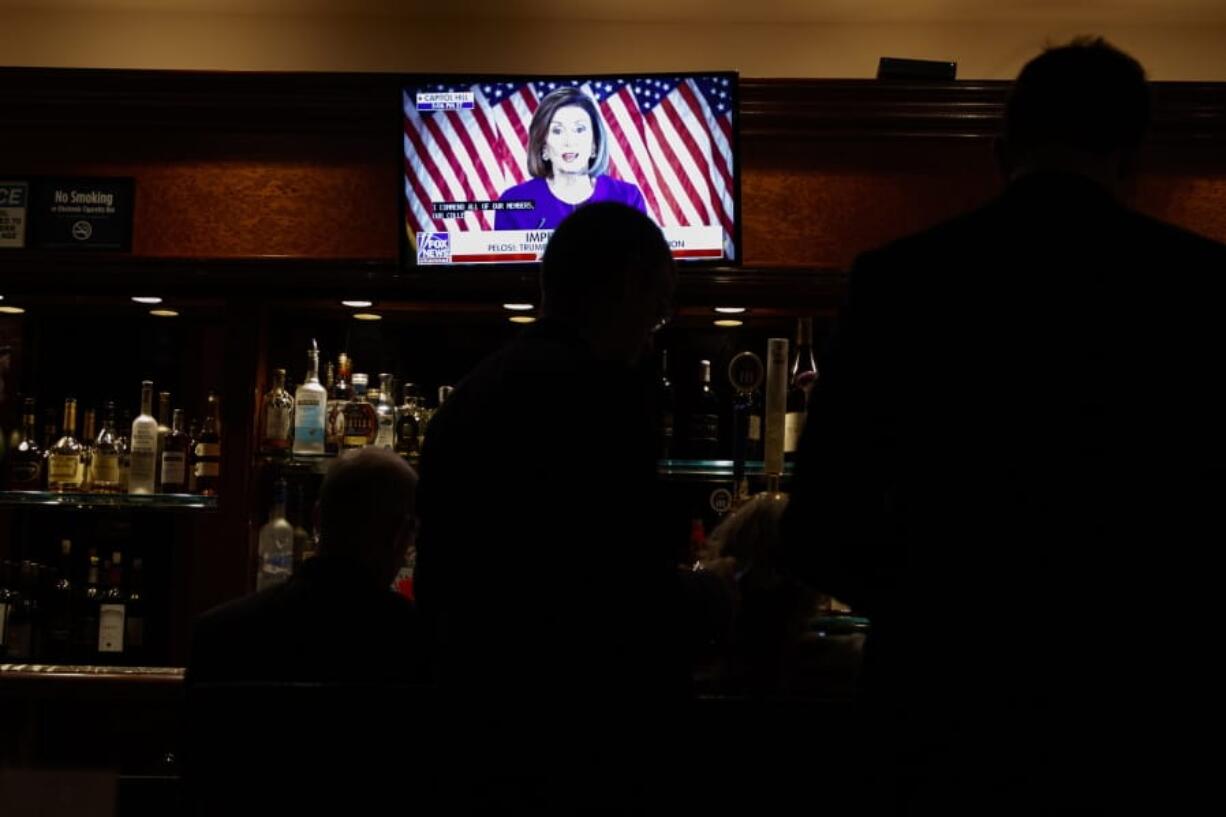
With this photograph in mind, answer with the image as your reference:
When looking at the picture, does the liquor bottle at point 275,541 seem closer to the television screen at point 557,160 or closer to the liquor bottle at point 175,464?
the liquor bottle at point 175,464

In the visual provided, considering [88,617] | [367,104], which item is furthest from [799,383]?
[88,617]

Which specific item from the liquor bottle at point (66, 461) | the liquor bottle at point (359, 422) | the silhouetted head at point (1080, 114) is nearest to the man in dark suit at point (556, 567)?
the silhouetted head at point (1080, 114)

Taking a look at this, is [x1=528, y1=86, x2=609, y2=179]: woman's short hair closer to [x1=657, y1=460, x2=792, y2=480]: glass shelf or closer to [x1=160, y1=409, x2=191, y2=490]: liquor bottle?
[x1=657, y1=460, x2=792, y2=480]: glass shelf

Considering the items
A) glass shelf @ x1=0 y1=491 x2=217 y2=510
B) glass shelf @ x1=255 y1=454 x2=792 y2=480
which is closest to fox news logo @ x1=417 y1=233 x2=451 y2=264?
glass shelf @ x1=255 y1=454 x2=792 y2=480

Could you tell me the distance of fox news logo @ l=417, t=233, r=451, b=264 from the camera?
367cm

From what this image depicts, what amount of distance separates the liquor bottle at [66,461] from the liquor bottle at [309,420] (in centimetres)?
75

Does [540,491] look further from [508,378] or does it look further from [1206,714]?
[1206,714]

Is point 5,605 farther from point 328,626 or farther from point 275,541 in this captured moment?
point 328,626

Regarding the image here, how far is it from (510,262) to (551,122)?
38cm

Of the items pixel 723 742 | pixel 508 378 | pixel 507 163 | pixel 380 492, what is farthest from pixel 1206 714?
pixel 507 163

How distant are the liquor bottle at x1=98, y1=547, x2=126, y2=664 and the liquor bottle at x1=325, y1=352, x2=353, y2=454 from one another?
521 mm

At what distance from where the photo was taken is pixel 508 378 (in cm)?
171

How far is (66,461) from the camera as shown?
4.12m

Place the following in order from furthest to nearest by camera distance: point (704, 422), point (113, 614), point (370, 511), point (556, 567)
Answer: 1. point (113, 614)
2. point (704, 422)
3. point (370, 511)
4. point (556, 567)
